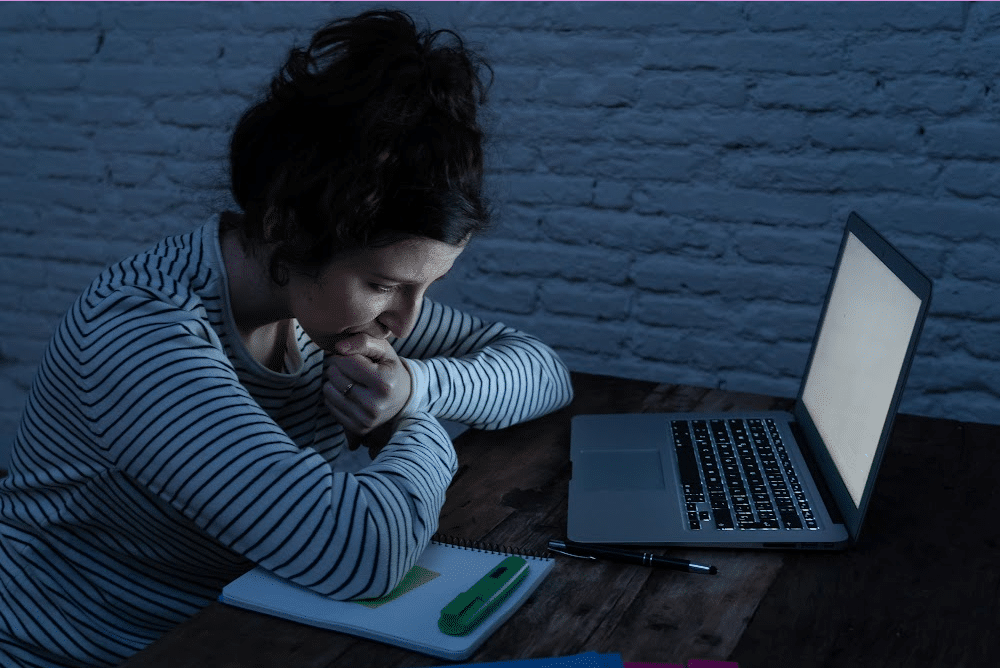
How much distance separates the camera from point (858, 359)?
3.46 ft

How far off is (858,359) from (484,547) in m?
0.45

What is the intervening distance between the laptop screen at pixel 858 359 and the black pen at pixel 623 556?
0.55 feet

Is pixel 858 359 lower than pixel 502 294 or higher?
higher

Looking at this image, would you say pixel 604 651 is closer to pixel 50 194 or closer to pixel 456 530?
pixel 456 530

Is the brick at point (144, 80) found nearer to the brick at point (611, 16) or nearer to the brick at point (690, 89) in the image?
the brick at point (611, 16)

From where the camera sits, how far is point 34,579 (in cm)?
104

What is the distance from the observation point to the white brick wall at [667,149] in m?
1.63

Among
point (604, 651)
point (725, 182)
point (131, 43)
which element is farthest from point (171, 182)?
point (604, 651)

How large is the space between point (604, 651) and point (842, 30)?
124cm

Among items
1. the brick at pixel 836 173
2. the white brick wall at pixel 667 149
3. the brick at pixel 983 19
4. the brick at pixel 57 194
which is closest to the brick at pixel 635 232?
the white brick wall at pixel 667 149

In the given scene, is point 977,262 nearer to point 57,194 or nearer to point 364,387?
point 364,387

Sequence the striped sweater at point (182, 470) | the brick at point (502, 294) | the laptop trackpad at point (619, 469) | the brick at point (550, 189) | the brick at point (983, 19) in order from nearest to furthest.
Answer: the striped sweater at point (182, 470) < the laptop trackpad at point (619, 469) < the brick at point (983, 19) < the brick at point (550, 189) < the brick at point (502, 294)

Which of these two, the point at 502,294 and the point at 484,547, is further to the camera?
the point at 502,294

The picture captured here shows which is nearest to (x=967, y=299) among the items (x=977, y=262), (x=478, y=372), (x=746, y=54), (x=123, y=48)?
(x=977, y=262)
